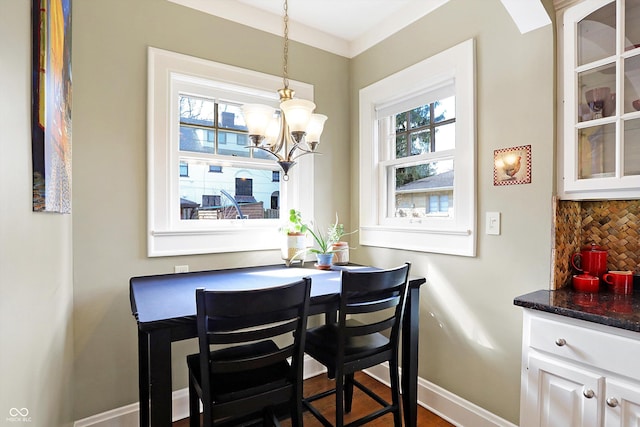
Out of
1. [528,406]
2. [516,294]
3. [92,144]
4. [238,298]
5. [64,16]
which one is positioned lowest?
[528,406]

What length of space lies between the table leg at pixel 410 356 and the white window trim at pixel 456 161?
445 mm

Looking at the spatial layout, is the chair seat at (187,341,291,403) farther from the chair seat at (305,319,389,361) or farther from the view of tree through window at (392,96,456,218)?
the view of tree through window at (392,96,456,218)

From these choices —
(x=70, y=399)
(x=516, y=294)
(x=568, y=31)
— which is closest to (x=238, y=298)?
(x=70, y=399)

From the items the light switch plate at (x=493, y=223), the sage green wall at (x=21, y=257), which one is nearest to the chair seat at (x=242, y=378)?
the sage green wall at (x=21, y=257)

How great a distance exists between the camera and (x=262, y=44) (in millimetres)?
2473

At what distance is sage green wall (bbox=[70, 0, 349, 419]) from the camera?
6.14 feet

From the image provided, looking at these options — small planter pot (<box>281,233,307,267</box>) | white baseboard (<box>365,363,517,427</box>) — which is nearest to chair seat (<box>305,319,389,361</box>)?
small planter pot (<box>281,233,307,267</box>)

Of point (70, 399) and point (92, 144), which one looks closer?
point (70, 399)

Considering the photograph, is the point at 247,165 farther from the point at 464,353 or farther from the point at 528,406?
the point at 528,406

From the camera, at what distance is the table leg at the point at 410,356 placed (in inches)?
74.9

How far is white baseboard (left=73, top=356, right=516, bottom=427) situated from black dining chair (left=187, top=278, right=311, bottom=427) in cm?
84

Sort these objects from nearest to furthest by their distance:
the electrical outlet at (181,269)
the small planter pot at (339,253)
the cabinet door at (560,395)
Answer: the cabinet door at (560,395) < the electrical outlet at (181,269) < the small planter pot at (339,253)

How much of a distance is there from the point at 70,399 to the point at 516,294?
2.41 meters

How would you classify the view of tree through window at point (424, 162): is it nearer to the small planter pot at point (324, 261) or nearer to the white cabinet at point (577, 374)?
the small planter pot at point (324, 261)
